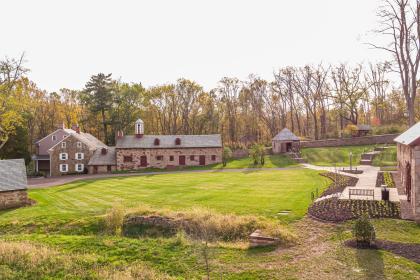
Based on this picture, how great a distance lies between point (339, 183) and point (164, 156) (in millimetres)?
25779

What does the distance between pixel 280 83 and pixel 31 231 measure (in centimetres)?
4753

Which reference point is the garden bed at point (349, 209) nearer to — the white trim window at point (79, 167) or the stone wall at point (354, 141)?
the stone wall at point (354, 141)

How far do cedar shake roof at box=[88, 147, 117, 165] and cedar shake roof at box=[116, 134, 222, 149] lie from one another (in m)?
1.80

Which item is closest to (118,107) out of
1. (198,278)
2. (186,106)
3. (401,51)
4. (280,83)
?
(186,106)

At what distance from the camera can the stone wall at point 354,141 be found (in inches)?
1636

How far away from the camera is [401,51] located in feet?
95.4

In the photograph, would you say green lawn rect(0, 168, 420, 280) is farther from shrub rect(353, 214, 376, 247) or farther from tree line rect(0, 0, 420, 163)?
A: tree line rect(0, 0, 420, 163)

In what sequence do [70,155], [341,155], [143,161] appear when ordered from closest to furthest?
[341,155] → [70,155] → [143,161]

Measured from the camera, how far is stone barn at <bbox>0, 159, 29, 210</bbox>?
72.1 feet

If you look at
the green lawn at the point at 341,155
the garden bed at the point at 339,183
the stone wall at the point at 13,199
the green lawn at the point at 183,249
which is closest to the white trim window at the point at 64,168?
the stone wall at the point at 13,199

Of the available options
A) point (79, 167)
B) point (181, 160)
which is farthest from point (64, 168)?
point (181, 160)

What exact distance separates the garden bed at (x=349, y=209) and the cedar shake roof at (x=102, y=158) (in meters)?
30.9

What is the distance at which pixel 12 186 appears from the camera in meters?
22.4

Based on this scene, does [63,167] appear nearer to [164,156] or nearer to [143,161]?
[143,161]
